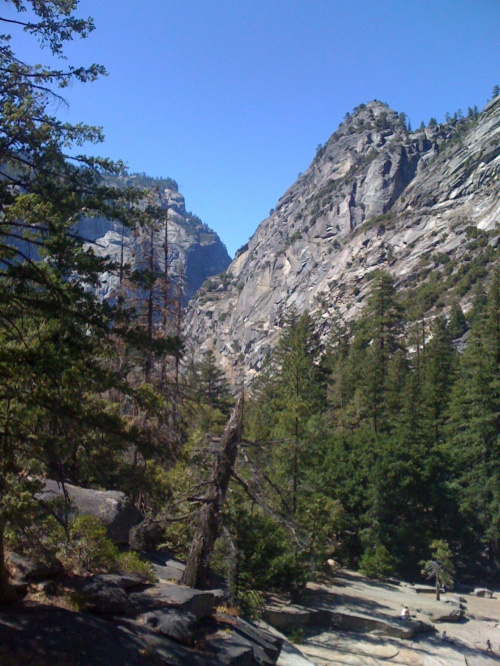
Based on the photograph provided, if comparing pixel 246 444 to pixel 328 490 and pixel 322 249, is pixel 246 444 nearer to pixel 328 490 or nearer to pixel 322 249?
pixel 328 490

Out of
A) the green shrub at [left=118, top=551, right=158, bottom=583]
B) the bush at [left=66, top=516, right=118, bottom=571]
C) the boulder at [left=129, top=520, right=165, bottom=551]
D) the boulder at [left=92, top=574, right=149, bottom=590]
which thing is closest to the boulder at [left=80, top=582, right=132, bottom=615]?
the boulder at [left=92, top=574, right=149, bottom=590]

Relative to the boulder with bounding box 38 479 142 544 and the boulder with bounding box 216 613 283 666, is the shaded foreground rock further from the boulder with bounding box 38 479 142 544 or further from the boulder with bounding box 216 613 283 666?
the boulder with bounding box 38 479 142 544

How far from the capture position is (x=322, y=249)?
14688 cm

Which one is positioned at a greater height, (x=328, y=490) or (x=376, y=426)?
(x=376, y=426)

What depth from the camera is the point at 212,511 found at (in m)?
13.9

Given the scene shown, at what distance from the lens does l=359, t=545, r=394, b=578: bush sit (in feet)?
101

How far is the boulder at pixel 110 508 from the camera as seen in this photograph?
12.1 m

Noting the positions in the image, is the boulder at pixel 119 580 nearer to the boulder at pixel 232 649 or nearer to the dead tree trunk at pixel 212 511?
the boulder at pixel 232 649

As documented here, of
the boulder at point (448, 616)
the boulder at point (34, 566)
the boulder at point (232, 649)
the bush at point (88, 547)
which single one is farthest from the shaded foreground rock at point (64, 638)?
the boulder at point (448, 616)

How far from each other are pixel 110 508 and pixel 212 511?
98.6 inches

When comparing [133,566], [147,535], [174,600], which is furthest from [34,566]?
[147,535]

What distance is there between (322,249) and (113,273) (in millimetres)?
141369

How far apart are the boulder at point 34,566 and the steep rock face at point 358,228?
77.5m

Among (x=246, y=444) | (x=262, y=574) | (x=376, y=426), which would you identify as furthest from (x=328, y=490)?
(x=246, y=444)
